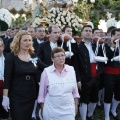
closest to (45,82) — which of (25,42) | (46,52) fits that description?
(25,42)

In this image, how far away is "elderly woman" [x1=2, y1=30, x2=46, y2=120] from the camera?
4.35 meters

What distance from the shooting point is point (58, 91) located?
13.5 ft

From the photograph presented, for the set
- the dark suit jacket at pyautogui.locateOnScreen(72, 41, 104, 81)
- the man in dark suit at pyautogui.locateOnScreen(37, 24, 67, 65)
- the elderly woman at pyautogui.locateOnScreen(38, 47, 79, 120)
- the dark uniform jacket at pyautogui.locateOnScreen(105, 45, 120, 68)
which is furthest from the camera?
the dark uniform jacket at pyautogui.locateOnScreen(105, 45, 120, 68)

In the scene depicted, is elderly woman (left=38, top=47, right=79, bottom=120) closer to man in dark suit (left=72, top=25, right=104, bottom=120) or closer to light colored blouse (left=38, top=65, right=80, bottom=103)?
light colored blouse (left=38, top=65, right=80, bottom=103)

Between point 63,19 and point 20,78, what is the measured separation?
451cm

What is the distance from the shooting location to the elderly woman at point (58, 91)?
413 centimetres

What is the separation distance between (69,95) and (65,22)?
4.68m

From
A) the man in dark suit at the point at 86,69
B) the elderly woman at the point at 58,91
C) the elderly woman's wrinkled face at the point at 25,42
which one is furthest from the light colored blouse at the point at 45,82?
the man in dark suit at the point at 86,69

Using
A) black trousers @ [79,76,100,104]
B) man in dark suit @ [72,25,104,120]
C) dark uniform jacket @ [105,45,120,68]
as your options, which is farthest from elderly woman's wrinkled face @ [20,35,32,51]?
dark uniform jacket @ [105,45,120,68]

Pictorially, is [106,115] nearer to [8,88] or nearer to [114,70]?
[114,70]

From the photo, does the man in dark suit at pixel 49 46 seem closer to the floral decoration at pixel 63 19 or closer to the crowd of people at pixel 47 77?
the crowd of people at pixel 47 77

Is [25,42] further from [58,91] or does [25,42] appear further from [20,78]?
[58,91]

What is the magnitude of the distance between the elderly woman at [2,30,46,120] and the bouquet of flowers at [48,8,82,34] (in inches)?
164

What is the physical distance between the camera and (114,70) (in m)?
6.30
